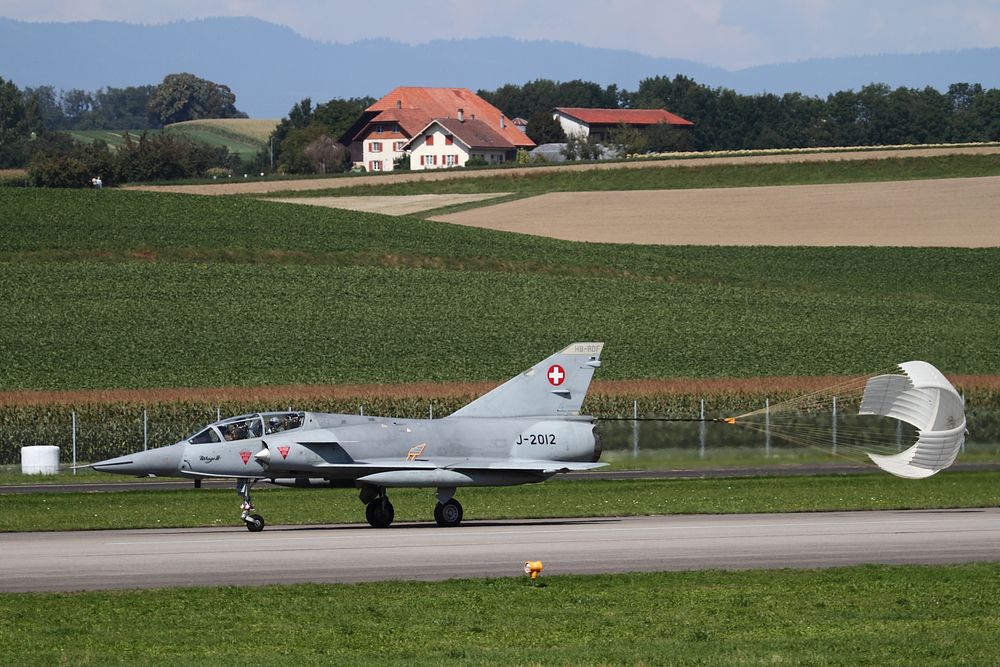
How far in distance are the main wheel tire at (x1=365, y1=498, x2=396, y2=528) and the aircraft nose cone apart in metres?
3.70

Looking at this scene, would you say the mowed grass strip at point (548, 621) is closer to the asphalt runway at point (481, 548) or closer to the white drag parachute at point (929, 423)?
the asphalt runway at point (481, 548)

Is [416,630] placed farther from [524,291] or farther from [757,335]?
[524,291]

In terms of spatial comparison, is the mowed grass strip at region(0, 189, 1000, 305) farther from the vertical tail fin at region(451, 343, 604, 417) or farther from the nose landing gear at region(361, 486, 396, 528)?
the nose landing gear at region(361, 486, 396, 528)

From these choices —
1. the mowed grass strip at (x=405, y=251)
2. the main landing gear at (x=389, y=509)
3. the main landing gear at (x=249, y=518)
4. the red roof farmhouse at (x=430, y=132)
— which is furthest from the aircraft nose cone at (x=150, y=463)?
the red roof farmhouse at (x=430, y=132)

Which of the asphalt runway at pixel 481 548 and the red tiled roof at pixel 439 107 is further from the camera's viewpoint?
the red tiled roof at pixel 439 107

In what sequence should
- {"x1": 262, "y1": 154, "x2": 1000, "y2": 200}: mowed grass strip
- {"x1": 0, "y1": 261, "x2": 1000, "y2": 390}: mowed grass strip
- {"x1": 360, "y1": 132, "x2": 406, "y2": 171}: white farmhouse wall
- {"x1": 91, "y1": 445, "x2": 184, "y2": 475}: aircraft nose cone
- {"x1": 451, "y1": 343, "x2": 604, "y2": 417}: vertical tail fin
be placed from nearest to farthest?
{"x1": 91, "y1": 445, "x2": 184, "y2": 475}: aircraft nose cone
{"x1": 451, "y1": 343, "x2": 604, "y2": 417}: vertical tail fin
{"x1": 0, "y1": 261, "x2": 1000, "y2": 390}: mowed grass strip
{"x1": 262, "y1": 154, "x2": 1000, "y2": 200}: mowed grass strip
{"x1": 360, "y1": 132, "x2": 406, "y2": 171}: white farmhouse wall

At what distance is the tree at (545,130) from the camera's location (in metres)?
188

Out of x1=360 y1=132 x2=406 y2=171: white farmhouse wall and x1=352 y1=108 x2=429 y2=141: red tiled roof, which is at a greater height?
x1=352 y1=108 x2=429 y2=141: red tiled roof

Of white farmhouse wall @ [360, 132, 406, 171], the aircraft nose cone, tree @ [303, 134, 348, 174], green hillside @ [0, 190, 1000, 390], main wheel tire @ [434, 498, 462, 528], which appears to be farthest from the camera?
white farmhouse wall @ [360, 132, 406, 171]

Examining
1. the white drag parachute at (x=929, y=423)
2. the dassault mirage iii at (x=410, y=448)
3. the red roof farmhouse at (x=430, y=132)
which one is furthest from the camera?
the red roof farmhouse at (x=430, y=132)

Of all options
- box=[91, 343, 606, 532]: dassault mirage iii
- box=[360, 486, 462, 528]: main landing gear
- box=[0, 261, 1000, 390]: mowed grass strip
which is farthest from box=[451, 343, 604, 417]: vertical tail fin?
box=[0, 261, 1000, 390]: mowed grass strip

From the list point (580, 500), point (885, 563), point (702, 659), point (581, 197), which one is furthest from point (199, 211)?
point (702, 659)

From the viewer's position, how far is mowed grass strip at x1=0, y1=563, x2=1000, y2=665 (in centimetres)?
1427

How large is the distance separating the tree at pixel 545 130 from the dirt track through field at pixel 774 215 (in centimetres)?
8102
